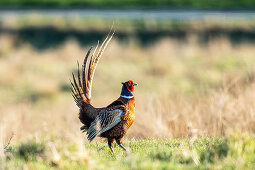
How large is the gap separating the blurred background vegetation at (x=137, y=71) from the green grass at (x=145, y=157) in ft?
0.06

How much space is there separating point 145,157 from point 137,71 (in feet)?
41.0

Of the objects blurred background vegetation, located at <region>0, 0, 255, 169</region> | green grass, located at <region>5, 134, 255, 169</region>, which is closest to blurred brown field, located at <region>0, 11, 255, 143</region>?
blurred background vegetation, located at <region>0, 0, 255, 169</region>

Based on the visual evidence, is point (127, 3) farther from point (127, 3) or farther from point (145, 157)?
point (145, 157)

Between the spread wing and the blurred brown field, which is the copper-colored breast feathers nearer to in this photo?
the spread wing

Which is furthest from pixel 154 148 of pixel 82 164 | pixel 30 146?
pixel 30 146

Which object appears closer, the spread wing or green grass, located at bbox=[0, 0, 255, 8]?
the spread wing

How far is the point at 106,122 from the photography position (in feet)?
17.5

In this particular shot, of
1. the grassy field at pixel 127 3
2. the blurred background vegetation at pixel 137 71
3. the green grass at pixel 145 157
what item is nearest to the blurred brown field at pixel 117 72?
the blurred background vegetation at pixel 137 71

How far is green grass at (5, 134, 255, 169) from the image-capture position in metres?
4.54

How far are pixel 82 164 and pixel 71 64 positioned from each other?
1396cm

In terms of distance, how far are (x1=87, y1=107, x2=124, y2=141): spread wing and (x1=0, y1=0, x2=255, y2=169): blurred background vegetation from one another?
213mm

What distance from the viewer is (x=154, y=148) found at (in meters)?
5.41

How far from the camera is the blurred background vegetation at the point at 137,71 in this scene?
5.84 metres

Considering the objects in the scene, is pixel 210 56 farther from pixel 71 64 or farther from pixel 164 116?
pixel 164 116
